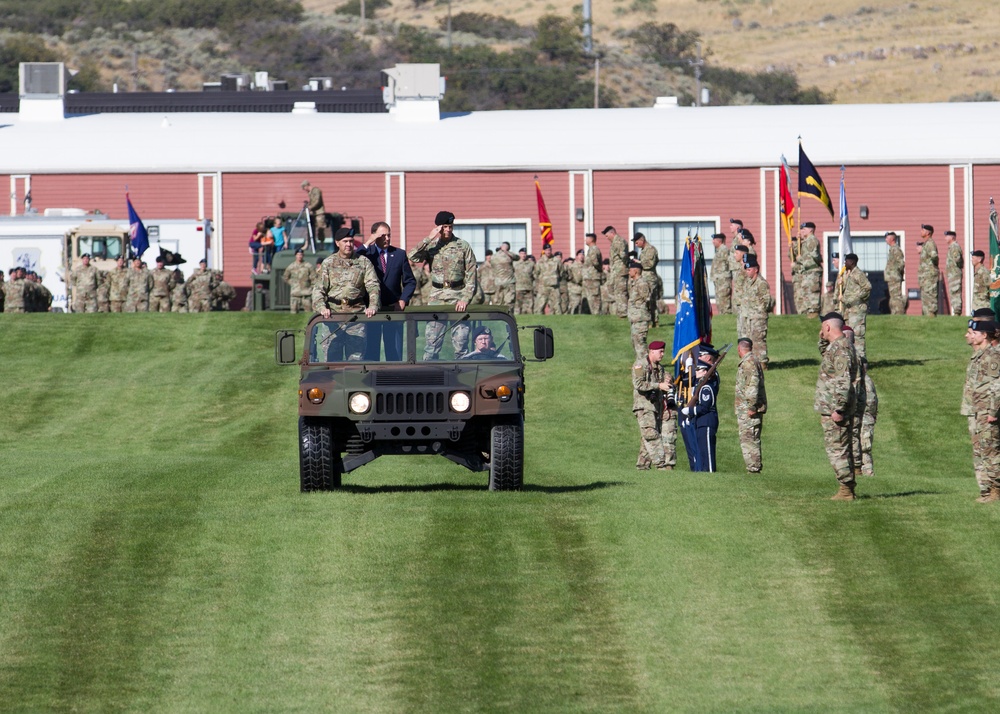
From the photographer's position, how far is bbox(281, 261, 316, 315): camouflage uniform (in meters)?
35.8

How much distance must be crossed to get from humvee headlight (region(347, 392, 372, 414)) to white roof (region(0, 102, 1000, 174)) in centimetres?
2988

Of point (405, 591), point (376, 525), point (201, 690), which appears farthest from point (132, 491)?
point (201, 690)

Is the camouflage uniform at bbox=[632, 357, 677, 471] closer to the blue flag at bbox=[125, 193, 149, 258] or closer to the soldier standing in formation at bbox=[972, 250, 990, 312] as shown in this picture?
the soldier standing in formation at bbox=[972, 250, 990, 312]

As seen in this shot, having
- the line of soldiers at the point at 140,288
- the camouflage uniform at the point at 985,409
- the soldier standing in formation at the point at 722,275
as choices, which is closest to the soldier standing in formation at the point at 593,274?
the soldier standing in formation at the point at 722,275

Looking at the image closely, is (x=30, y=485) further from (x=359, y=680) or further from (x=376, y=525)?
(x=359, y=680)

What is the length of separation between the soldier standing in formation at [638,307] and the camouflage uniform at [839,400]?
13.7m

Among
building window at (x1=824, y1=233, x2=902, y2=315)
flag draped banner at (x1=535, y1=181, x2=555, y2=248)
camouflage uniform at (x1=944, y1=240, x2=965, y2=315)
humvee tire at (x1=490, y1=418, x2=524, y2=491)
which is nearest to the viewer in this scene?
humvee tire at (x1=490, y1=418, x2=524, y2=491)

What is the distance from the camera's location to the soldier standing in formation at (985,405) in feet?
53.3

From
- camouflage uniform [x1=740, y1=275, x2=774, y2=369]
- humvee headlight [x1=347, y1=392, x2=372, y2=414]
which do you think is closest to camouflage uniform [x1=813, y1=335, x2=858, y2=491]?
humvee headlight [x1=347, y1=392, x2=372, y2=414]

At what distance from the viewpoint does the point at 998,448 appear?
53.7 ft

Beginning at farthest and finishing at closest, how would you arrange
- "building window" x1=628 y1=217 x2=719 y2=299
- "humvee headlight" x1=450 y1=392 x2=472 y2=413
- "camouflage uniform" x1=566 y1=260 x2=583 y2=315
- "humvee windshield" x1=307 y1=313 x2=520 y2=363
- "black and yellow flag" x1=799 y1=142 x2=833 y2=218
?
"building window" x1=628 y1=217 x2=719 y2=299, "camouflage uniform" x1=566 y1=260 x2=583 y2=315, "black and yellow flag" x1=799 y1=142 x2=833 y2=218, "humvee windshield" x1=307 y1=313 x2=520 y2=363, "humvee headlight" x1=450 y1=392 x2=472 y2=413

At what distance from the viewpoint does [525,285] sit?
1537 inches

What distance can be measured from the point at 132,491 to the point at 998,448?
8581mm

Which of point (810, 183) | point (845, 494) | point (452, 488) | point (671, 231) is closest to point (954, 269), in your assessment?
point (810, 183)
